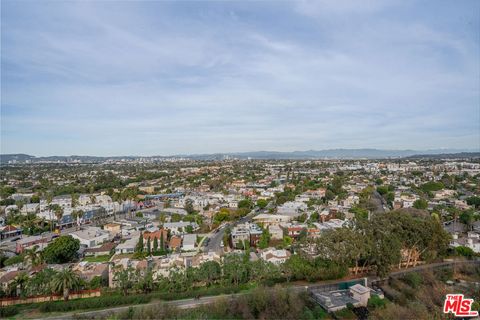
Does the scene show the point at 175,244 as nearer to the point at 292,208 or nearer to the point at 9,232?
the point at 9,232

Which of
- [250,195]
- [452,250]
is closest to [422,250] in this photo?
[452,250]

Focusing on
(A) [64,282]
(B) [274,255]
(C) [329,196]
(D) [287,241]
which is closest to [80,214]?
(A) [64,282]

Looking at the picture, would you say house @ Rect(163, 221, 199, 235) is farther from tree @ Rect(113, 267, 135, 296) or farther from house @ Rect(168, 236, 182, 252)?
tree @ Rect(113, 267, 135, 296)

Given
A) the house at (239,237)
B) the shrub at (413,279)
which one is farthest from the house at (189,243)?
the shrub at (413,279)

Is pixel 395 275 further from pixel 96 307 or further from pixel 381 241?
pixel 96 307

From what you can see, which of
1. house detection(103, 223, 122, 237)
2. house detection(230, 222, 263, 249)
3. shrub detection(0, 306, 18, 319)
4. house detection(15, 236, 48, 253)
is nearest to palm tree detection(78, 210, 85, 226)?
house detection(103, 223, 122, 237)

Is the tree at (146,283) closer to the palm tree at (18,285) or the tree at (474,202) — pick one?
the palm tree at (18,285)
